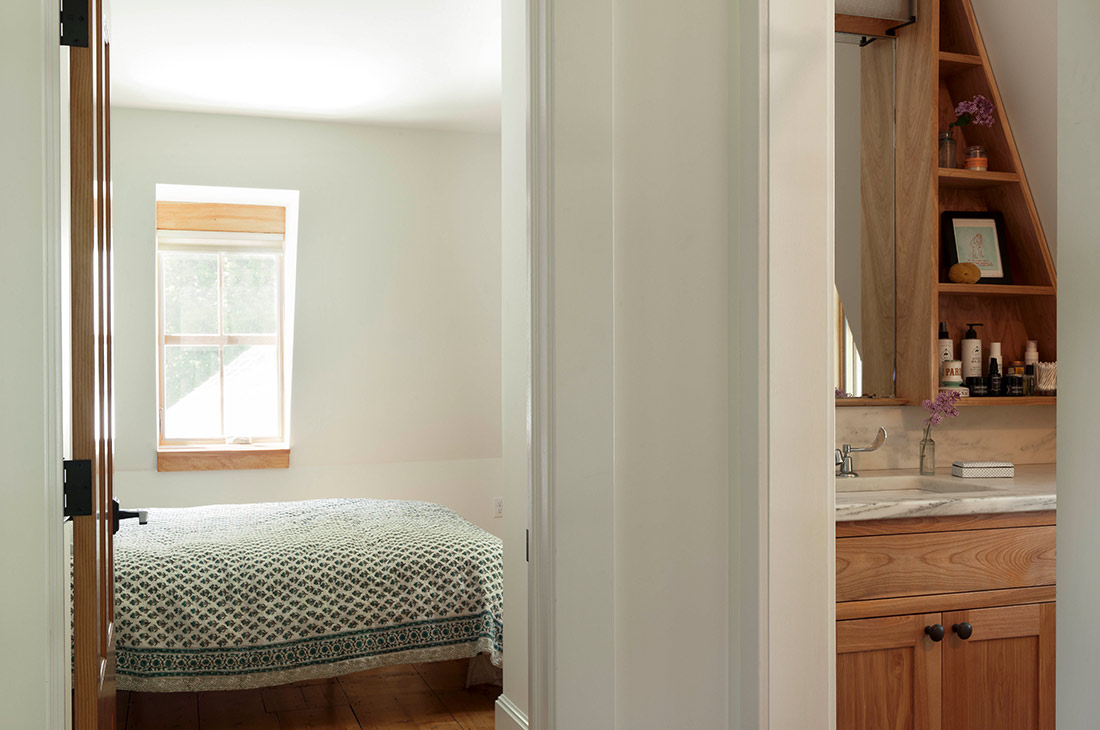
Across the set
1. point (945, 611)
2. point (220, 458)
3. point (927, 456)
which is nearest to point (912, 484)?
point (927, 456)

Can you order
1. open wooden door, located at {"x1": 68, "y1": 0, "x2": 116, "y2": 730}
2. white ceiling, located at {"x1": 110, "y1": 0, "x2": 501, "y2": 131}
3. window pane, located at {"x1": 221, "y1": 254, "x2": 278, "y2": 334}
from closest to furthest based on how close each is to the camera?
1. open wooden door, located at {"x1": 68, "y1": 0, "x2": 116, "y2": 730}
2. white ceiling, located at {"x1": 110, "y1": 0, "x2": 501, "y2": 131}
3. window pane, located at {"x1": 221, "y1": 254, "x2": 278, "y2": 334}

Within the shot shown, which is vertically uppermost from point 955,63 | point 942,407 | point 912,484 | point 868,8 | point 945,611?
point 868,8

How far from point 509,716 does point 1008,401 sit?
1.89m

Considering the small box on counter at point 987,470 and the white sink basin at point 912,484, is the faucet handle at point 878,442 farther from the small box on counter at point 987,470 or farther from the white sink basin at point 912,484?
the small box on counter at point 987,470

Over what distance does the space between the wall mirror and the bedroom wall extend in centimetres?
285

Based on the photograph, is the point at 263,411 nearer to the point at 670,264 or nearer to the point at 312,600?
the point at 312,600

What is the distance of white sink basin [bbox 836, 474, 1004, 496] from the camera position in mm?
2559

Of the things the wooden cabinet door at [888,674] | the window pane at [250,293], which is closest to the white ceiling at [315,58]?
the window pane at [250,293]

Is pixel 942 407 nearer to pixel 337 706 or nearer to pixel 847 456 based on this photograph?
pixel 847 456

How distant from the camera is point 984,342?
10.2 feet

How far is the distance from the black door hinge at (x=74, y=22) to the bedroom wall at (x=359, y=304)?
148 inches

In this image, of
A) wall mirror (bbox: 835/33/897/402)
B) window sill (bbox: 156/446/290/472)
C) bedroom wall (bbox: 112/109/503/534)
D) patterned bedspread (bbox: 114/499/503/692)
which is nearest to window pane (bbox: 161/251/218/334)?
bedroom wall (bbox: 112/109/503/534)

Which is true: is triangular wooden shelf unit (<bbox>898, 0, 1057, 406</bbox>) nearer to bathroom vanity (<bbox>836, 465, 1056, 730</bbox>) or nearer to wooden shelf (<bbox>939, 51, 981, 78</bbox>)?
wooden shelf (<bbox>939, 51, 981, 78</bbox>)

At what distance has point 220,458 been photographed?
5230 millimetres
